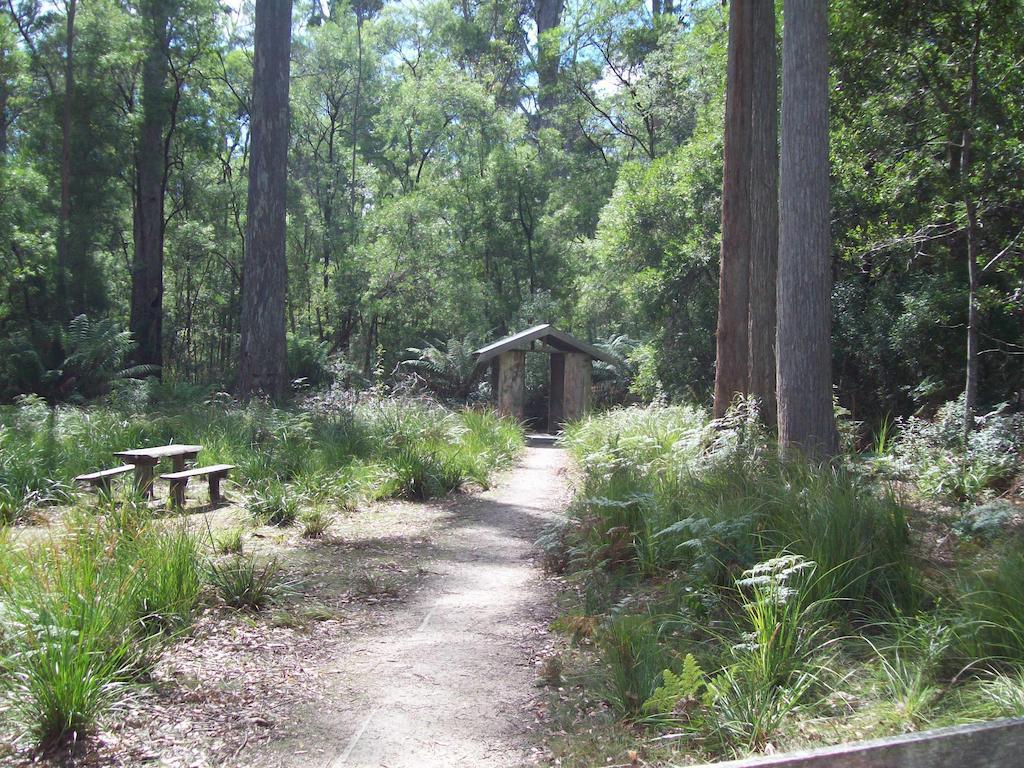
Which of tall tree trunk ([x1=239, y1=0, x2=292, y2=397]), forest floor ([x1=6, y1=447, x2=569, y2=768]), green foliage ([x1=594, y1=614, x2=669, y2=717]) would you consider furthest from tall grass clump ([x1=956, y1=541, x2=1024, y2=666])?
tall tree trunk ([x1=239, y1=0, x2=292, y2=397])

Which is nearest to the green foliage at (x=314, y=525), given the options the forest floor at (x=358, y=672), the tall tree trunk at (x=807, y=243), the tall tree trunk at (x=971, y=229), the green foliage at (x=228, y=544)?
the forest floor at (x=358, y=672)

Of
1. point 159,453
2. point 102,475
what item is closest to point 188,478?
point 159,453

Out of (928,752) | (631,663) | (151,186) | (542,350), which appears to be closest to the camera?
(928,752)

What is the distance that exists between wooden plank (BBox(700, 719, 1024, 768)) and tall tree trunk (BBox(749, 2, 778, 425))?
853cm

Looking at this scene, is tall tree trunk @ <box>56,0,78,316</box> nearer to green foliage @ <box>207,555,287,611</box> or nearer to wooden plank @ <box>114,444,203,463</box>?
wooden plank @ <box>114,444,203,463</box>

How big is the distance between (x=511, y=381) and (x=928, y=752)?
60.3 ft

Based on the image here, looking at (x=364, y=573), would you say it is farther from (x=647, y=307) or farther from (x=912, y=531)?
(x=647, y=307)

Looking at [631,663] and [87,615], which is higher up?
[87,615]

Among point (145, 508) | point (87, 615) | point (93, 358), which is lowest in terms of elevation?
point (87, 615)

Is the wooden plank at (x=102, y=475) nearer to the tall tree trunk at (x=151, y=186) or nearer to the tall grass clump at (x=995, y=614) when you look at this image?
the tall grass clump at (x=995, y=614)

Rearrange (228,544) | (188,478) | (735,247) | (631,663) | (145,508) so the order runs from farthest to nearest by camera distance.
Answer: (735,247) → (188,478) → (228,544) → (145,508) → (631,663)

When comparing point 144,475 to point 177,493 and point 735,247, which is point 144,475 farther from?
point 735,247

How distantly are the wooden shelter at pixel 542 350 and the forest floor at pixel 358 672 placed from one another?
12.7 m

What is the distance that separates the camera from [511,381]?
2052cm
